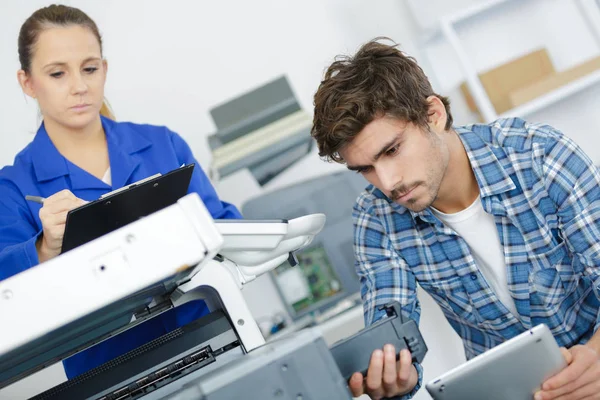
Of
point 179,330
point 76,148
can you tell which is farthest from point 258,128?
point 179,330

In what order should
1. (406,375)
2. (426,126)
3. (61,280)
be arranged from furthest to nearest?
(426,126), (406,375), (61,280)

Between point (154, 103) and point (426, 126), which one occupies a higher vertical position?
point (154, 103)

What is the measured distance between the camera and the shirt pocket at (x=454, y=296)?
1.41 meters

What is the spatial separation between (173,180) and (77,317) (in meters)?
0.27

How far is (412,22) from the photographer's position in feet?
8.16

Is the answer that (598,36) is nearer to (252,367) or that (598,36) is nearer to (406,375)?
(406,375)

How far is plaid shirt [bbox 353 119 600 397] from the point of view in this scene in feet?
4.09

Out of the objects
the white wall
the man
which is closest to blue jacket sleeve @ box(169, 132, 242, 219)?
the man

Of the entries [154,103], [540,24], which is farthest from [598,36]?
[154,103]

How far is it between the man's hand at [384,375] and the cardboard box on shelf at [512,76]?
1.45 meters

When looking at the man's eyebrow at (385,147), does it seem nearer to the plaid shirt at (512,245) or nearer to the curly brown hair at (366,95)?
the curly brown hair at (366,95)

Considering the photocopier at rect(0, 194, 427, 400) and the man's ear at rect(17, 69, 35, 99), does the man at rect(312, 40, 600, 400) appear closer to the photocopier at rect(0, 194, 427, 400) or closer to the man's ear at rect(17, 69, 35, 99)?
the photocopier at rect(0, 194, 427, 400)

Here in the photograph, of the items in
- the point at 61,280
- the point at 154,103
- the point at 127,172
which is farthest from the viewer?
the point at 154,103

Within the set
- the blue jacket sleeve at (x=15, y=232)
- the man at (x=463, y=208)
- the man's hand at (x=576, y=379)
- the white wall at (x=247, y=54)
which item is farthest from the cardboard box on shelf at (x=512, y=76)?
the blue jacket sleeve at (x=15, y=232)
